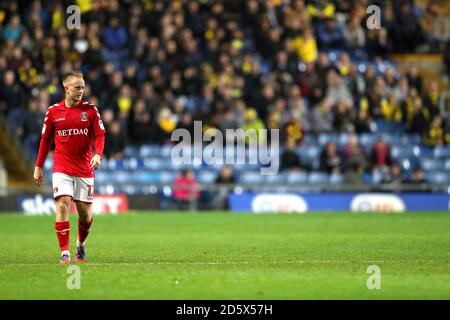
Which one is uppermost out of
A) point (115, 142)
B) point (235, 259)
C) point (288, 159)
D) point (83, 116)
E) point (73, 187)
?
point (115, 142)

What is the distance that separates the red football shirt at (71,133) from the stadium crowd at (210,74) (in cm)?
1464

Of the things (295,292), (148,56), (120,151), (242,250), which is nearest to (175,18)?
(148,56)

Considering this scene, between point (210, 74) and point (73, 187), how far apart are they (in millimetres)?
17181

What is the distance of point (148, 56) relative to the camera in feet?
99.0

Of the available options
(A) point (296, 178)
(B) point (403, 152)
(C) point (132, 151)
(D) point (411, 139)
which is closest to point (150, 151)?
(C) point (132, 151)

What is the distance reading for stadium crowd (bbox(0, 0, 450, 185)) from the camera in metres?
29.0

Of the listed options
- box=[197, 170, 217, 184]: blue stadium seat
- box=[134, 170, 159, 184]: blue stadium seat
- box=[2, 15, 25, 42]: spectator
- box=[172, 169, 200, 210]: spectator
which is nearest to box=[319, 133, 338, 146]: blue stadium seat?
box=[197, 170, 217, 184]: blue stadium seat

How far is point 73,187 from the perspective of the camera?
44.3 feet

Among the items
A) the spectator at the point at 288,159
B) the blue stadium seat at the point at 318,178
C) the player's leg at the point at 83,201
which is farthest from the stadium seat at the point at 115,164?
the player's leg at the point at 83,201

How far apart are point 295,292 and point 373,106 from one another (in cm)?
2090

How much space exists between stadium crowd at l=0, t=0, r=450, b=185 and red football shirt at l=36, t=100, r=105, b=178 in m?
14.6

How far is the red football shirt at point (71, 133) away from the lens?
1341 cm

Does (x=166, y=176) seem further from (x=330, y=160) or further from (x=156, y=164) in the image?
(x=330, y=160)
